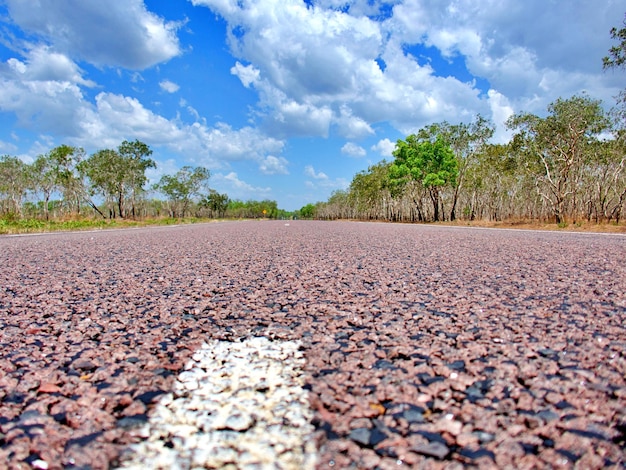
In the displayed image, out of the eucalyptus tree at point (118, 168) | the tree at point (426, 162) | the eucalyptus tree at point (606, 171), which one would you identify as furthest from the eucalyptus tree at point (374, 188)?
the eucalyptus tree at point (118, 168)

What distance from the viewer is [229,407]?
1.32 metres

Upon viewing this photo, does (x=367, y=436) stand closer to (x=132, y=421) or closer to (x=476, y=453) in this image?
(x=476, y=453)

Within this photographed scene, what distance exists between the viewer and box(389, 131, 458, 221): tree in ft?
120

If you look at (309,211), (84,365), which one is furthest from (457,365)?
(309,211)

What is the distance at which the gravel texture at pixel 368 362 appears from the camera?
1131 mm

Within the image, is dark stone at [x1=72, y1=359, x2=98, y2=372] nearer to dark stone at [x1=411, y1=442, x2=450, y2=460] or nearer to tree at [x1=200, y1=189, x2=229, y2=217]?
dark stone at [x1=411, y1=442, x2=450, y2=460]

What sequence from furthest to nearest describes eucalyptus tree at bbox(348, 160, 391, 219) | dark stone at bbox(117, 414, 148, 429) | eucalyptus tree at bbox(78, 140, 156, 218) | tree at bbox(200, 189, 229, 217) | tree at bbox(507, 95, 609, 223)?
tree at bbox(200, 189, 229, 217) < eucalyptus tree at bbox(348, 160, 391, 219) < eucalyptus tree at bbox(78, 140, 156, 218) < tree at bbox(507, 95, 609, 223) < dark stone at bbox(117, 414, 148, 429)

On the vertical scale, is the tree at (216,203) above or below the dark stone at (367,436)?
above

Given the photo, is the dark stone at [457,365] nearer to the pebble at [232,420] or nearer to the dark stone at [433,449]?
the dark stone at [433,449]

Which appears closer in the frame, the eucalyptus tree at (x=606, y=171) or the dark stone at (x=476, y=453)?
the dark stone at (x=476, y=453)

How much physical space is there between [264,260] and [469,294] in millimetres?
3379

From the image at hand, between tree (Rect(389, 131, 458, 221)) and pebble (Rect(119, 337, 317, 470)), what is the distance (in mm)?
36731

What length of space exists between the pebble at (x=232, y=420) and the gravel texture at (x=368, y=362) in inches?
2.3

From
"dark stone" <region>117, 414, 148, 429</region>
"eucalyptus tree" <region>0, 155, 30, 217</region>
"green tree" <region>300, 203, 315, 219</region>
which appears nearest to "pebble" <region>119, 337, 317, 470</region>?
"dark stone" <region>117, 414, 148, 429</region>
